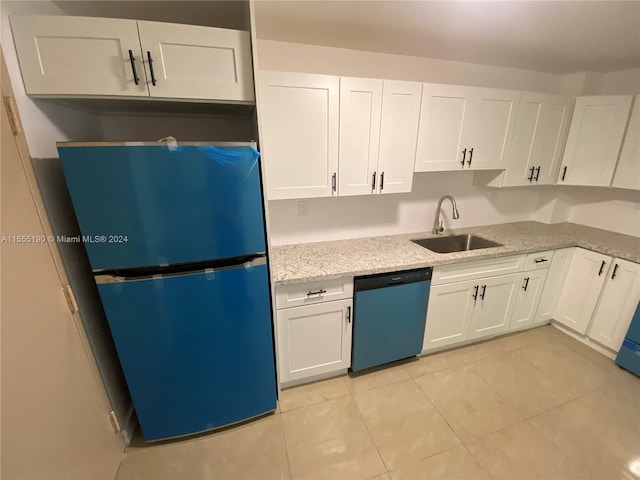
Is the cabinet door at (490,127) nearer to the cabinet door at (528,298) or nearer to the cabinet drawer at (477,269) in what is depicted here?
the cabinet drawer at (477,269)

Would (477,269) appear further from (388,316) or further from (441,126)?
(441,126)

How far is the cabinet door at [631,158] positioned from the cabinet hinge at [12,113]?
12.2 ft

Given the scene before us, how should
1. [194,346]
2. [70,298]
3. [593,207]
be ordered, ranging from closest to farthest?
1. [70,298]
2. [194,346]
3. [593,207]

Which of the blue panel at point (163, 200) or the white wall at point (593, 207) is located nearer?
the blue panel at point (163, 200)

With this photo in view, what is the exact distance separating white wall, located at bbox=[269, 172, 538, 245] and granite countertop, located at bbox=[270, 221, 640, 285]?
0.26 feet

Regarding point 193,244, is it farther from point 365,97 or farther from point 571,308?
point 571,308

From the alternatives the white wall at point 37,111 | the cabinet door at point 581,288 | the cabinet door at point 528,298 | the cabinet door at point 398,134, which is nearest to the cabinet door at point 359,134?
the cabinet door at point 398,134

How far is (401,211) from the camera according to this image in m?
2.33

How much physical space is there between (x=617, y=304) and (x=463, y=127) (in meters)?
1.85

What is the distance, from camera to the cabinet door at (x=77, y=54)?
1.01 meters

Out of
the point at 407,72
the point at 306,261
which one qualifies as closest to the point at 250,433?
the point at 306,261

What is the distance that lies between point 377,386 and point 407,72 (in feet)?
7.86

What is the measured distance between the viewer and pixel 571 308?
2.32 m

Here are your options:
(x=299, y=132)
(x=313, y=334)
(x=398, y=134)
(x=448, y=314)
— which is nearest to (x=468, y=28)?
(x=398, y=134)
